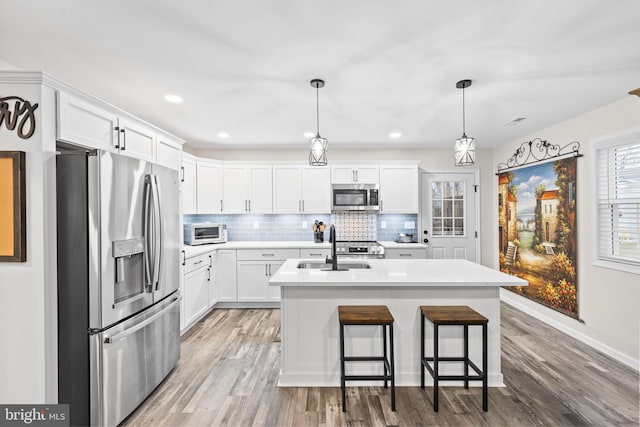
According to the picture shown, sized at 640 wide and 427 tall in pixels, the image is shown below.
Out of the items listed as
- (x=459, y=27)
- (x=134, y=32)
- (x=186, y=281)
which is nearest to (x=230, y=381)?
(x=186, y=281)

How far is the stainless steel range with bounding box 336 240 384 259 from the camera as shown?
15.3 ft

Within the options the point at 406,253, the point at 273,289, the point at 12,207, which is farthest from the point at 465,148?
the point at 273,289

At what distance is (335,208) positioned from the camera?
5012mm

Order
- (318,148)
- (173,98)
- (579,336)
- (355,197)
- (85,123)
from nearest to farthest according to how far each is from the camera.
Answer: (85,123) < (318,148) < (173,98) < (579,336) < (355,197)

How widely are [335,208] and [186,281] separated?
7.81 ft

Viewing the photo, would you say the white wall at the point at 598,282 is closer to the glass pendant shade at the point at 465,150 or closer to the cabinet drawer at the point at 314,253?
the glass pendant shade at the point at 465,150

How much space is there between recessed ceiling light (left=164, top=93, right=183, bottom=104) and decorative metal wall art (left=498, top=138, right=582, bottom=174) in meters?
4.24

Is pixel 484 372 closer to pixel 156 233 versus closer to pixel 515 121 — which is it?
pixel 156 233

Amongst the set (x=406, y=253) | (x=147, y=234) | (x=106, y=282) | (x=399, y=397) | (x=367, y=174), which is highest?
(x=367, y=174)

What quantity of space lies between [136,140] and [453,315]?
9.40 feet

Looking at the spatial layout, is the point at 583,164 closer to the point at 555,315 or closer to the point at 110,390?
the point at 555,315

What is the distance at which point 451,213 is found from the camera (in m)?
5.36

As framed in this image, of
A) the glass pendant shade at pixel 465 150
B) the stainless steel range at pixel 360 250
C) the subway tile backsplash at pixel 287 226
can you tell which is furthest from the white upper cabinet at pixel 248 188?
the glass pendant shade at pixel 465 150

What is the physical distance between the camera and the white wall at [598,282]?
2964mm
